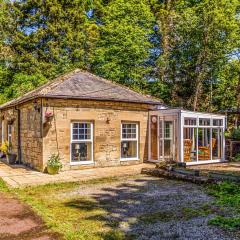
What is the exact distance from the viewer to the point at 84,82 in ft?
49.3

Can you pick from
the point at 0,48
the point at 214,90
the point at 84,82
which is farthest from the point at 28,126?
the point at 214,90

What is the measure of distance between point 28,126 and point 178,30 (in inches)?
671

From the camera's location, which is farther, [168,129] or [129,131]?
[168,129]

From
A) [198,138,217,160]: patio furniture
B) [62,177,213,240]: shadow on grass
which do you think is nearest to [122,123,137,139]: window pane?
[198,138,217,160]: patio furniture

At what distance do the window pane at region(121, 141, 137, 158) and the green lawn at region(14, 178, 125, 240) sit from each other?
5.32 meters

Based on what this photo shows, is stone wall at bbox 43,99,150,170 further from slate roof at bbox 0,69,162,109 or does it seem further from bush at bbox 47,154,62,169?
slate roof at bbox 0,69,162,109

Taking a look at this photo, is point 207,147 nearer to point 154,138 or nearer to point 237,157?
point 237,157

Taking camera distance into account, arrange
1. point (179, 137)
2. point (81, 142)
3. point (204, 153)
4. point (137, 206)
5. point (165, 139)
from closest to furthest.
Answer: point (137, 206), point (81, 142), point (179, 137), point (165, 139), point (204, 153)

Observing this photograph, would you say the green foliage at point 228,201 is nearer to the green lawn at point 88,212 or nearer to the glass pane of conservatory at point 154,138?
the green lawn at point 88,212

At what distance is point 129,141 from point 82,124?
2701mm

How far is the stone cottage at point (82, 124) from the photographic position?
41.5ft

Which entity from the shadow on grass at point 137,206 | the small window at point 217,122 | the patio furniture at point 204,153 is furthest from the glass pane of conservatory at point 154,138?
the shadow on grass at point 137,206

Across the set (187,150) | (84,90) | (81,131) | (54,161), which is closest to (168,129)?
(187,150)

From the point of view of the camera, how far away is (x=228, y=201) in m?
7.43
